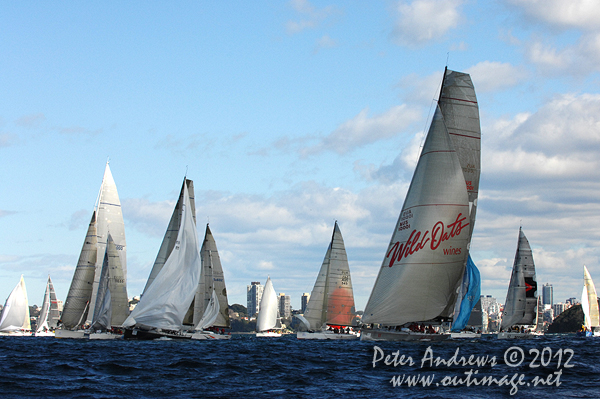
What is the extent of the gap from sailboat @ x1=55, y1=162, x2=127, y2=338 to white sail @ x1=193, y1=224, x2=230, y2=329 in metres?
8.26

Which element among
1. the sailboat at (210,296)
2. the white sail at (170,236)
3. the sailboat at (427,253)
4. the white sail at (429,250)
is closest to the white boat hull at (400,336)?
the sailboat at (427,253)

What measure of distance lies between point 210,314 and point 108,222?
1415 cm

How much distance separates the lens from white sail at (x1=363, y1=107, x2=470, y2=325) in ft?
115

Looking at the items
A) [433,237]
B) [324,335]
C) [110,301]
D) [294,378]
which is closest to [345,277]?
[324,335]

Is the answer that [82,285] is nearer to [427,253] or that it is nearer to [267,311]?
[427,253]

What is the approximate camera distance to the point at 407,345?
36.5 metres

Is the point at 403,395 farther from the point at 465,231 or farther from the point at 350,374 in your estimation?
the point at 465,231

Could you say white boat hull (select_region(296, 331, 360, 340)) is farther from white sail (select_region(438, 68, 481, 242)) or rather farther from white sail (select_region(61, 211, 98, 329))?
white sail (select_region(438, 68, 481, 242))

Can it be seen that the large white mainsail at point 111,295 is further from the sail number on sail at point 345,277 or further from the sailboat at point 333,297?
the sail number on sail at point 345,277

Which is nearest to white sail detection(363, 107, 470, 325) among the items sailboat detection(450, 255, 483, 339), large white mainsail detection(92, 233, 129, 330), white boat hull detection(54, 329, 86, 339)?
sailboat detection(450, 255, 483, 339)

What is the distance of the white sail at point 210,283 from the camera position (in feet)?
226

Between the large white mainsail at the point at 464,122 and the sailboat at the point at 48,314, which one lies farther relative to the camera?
the sailboat at the point at 48,314

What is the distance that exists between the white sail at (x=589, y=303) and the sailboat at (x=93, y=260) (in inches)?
3192

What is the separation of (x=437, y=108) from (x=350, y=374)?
723 inches
